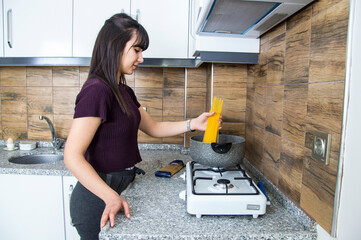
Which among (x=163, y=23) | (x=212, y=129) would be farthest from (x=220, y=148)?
(x=163, y=23)

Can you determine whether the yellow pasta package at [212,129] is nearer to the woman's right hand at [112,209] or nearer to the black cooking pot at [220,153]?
the black cooking pot at [220,153]

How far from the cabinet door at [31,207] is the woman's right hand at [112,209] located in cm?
85

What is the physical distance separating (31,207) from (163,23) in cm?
137

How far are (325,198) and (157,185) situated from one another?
0.68 metres

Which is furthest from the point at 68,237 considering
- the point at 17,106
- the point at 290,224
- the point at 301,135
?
the point at 301,135

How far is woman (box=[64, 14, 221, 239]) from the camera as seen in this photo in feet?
2.77

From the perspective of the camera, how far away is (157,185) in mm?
1174

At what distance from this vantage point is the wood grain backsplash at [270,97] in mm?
732

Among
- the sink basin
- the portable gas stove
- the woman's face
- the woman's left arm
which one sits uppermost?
the woman's face

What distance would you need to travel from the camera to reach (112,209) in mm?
820

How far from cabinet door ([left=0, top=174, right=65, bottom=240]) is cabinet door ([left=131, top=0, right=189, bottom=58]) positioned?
0.99m

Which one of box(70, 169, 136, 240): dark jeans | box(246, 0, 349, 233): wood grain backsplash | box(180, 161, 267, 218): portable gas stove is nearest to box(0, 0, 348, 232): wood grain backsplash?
box(246, 0, 349, 233): wood grain backsplash

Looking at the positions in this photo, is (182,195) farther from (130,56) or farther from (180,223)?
(130,56)

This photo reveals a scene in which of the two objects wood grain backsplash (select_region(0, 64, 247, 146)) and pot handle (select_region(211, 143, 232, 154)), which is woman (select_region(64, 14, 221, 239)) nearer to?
pot handle (select_region(211, 143, 232, 154))
